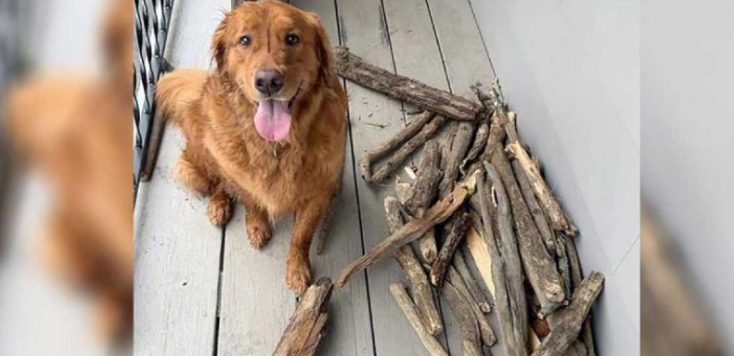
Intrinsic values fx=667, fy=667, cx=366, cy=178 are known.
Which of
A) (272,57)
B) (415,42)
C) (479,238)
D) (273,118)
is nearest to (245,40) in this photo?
(272,57)

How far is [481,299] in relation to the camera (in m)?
1.84

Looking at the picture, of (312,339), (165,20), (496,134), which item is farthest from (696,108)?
(165,20)

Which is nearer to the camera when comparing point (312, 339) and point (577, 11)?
point (312, 339)

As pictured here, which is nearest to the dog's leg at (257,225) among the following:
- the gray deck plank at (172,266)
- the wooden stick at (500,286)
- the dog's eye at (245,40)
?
the gray deck plank at (172,266)

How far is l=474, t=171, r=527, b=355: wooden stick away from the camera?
169 cm

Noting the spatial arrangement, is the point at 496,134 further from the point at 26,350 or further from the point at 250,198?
the point at 26,350

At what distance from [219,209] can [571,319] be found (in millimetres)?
1049

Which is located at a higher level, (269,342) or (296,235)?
(296,235)

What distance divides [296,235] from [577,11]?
1.01 metres

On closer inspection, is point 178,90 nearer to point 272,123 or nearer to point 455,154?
point 272,123

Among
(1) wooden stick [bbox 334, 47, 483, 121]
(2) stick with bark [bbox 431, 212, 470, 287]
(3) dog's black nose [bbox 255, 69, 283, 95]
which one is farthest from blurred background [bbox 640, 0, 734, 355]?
(1) wooden stick [bbox 334, 47, 483, 121]

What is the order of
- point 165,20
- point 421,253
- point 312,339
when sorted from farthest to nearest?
point 165,20 < point 421,253 < point 312,339

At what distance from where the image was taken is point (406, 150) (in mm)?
2275

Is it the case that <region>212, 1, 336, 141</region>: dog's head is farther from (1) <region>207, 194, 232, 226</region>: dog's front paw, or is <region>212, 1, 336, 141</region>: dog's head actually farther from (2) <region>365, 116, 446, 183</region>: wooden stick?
(2) <region>365, 116, 446, 183</region>: wooden stick
